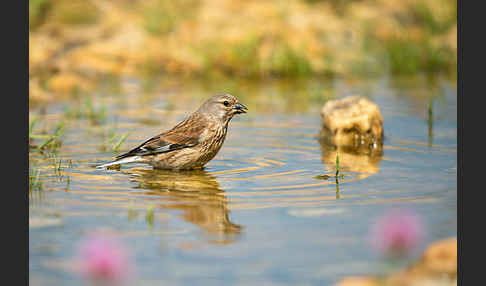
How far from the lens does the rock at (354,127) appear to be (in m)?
8.38

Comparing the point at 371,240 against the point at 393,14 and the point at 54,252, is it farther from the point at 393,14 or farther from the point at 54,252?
the point at 393,14

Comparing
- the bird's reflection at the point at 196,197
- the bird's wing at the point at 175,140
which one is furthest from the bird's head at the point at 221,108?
the bird's reflection at the point at 196,197

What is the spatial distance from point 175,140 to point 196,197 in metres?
1.33

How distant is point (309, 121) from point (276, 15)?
526 centimetres

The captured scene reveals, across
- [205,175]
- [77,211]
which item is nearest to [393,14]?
[205,175]

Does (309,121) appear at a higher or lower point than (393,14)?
lower

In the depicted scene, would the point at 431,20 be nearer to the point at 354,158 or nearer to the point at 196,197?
the point at 354,158

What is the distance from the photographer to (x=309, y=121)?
9633 mm

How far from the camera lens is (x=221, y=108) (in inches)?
290

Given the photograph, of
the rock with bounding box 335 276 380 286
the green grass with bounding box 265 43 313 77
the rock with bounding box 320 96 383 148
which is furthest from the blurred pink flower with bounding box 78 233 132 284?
the green grass with bounding box 265 43 313 77

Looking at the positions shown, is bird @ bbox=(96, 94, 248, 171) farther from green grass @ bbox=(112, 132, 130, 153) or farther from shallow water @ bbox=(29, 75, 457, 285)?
green grass @ bbox=(112, 132, 130, 153)

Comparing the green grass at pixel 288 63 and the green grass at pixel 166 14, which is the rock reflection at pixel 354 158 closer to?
the green grass at pixel 288 63

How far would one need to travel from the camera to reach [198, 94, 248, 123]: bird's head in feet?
24.0

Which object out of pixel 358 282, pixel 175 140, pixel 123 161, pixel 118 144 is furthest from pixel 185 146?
pixel 358 282
